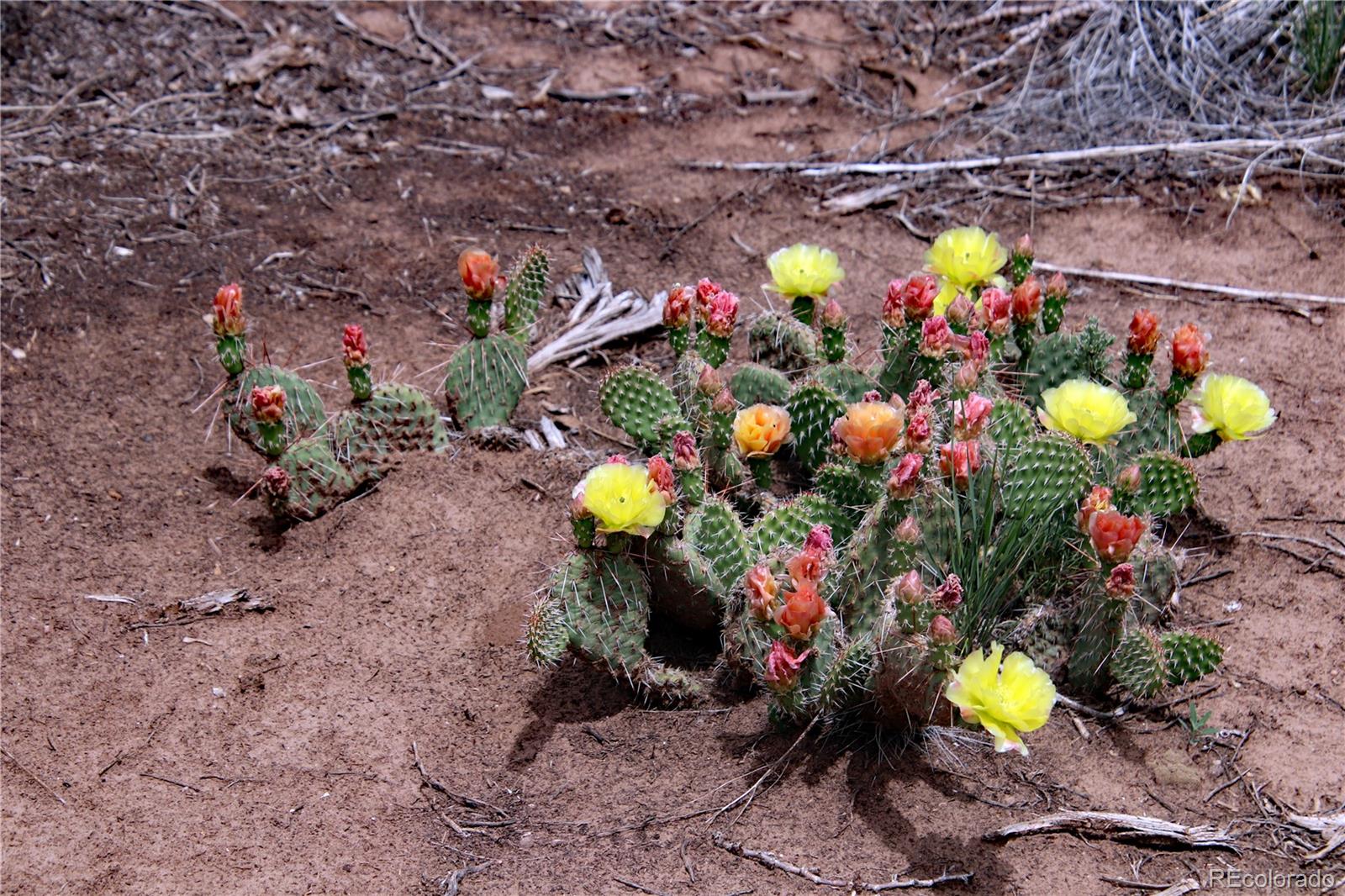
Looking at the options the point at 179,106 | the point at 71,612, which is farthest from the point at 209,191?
the point at 71,612

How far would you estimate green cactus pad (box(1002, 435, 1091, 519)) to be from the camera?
2.90 m

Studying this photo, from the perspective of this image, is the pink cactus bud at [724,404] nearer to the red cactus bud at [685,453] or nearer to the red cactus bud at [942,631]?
the red cactus bud at [685,453]

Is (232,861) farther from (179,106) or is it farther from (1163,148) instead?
(1163,148)

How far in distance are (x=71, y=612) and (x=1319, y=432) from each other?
366 centimetres

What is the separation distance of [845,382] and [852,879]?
54.4 inches

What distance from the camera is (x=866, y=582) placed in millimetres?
2797

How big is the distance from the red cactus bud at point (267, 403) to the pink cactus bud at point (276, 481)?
5.4 inches

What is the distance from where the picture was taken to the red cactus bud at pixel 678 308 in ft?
10.9

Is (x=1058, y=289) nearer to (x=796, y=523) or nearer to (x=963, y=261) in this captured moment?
(x=963, y=261)

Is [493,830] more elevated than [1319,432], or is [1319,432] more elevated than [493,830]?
[1319,432]

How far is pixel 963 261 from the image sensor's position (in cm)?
339

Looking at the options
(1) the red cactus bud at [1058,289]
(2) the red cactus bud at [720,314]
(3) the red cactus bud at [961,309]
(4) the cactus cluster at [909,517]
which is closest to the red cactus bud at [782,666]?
(4) the cactus cluster at [909,517]

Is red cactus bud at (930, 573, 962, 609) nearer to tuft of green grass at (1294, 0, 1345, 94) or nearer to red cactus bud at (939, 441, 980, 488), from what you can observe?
red cactus bud at (939, 441, 980, 488)

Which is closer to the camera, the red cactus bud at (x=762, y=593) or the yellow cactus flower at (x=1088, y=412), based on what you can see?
the red cactus bud at (x=762, y=593)
